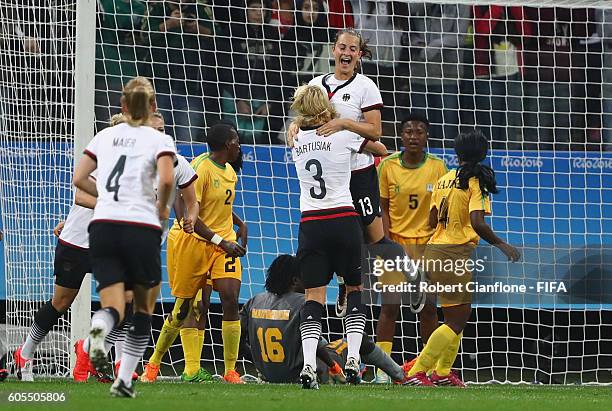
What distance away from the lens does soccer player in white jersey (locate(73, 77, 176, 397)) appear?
708 cm

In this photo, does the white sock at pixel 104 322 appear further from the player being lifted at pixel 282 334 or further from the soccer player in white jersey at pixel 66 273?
the player being lifted at pixel 282 334

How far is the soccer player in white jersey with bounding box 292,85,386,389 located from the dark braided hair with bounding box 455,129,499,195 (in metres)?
1.53

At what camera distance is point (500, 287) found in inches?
492

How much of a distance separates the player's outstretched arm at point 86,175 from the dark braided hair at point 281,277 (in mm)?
2991

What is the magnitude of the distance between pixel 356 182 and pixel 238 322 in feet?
5.67

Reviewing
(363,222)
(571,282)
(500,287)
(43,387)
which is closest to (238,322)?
(363,222)

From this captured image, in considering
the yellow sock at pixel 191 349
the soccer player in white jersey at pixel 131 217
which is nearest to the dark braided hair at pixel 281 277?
the yellow sock at pixel 191 349

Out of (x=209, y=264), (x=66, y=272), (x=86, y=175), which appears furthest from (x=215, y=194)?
(x=86, y=175)

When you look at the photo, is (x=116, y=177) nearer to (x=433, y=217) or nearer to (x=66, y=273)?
(x=66, y=273)

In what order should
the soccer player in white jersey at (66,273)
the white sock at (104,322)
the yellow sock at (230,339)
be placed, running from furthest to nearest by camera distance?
the yellow sock at (230,339) → the soccer player in white jersey at (66,273) → the white sock at (104,322)

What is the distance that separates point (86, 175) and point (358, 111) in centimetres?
263

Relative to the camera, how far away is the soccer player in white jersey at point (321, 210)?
8886 mm

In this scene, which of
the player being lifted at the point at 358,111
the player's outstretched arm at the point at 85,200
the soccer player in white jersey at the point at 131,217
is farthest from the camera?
the player being lifted at the point at 358,111

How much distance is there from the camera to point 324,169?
29.3 feet
